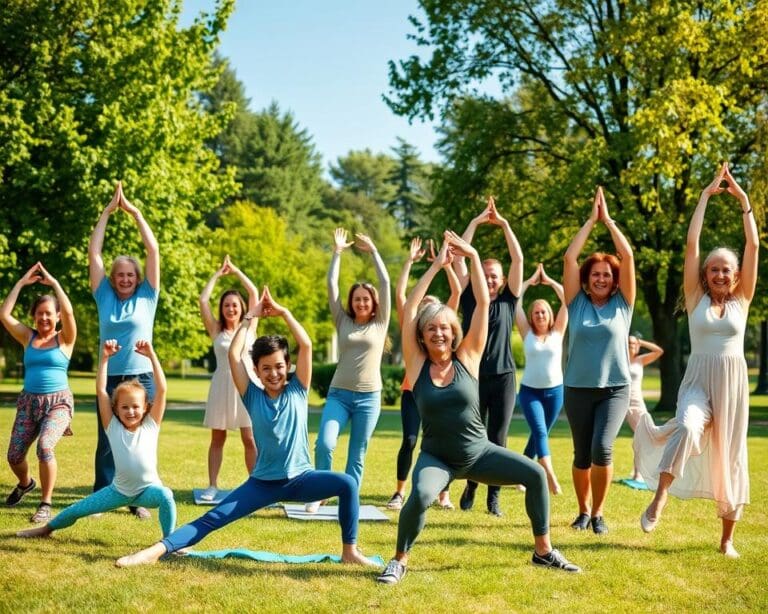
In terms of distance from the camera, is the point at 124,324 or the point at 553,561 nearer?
the point at 553,561

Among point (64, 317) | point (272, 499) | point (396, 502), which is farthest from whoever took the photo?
point (396, 502)

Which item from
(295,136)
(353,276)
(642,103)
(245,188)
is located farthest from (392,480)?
(295,136)

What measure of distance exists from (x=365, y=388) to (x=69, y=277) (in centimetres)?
1765

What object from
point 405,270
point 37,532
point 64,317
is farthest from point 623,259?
point 37,532

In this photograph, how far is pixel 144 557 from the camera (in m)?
6.42

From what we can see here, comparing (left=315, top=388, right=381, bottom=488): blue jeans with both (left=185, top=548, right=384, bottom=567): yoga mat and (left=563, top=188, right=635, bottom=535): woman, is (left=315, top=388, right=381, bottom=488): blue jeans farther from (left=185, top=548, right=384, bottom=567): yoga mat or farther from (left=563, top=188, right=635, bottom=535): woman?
(left=563, top=188, right=635, bottom=535): woman

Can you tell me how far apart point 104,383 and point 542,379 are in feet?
16.2

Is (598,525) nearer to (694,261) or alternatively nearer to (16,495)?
(694,261)

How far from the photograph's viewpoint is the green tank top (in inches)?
248

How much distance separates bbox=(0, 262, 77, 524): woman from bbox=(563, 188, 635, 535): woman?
4.74 meters

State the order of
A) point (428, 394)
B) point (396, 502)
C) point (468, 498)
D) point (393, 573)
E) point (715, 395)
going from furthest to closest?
point (396, 502) → point (468, 498) → point (715, 395) → point (428, 394) → point (393, 573)

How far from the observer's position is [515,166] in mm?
27078

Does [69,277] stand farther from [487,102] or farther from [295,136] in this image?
[295,136]

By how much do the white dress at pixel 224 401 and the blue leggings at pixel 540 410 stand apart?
3.12 metres
